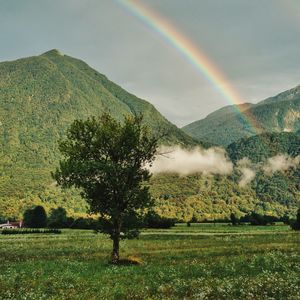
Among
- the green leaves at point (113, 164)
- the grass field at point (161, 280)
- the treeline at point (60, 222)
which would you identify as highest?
the green leaves at point (113, 164)

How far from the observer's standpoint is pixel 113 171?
4341 centimetres

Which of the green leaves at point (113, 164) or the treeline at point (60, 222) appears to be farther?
the treeline at point (60, 222)

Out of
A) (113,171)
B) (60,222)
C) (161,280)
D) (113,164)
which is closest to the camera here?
(161,280)

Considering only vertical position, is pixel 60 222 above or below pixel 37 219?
below

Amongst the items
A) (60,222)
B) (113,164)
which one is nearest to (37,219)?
(60,222)

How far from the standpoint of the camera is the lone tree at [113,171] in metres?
44.2

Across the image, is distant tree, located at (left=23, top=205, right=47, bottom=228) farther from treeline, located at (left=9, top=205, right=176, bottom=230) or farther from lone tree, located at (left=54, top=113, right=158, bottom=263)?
lone tree, located at (left=54, top=113, right=158, bottom=263)

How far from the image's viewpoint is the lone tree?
145 feet

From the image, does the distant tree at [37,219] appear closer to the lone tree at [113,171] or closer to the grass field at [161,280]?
the lone tree at [113,171]

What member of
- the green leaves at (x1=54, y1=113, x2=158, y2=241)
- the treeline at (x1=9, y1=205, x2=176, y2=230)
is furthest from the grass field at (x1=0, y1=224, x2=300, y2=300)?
the treeline at (x1=9, y1=205, x2=176, y2=230)

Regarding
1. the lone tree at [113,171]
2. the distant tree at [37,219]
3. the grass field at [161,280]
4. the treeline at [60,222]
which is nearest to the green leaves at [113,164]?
the lone tree at [113,171]

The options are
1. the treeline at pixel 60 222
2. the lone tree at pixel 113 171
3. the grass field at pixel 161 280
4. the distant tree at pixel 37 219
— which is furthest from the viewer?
the distant tree at pixel 37 219

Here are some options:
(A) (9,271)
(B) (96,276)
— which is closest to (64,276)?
(B) (96,276)

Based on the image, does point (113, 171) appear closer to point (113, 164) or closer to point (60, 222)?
point (113, 164)
